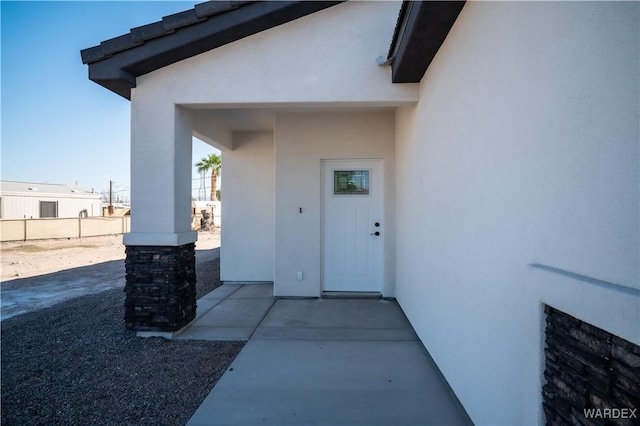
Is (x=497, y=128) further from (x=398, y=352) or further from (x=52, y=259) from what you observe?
(x=52, y=259)

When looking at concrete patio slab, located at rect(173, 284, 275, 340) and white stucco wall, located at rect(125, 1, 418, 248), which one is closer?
white stucco wall, located at rect(125, 1, 418, 248)

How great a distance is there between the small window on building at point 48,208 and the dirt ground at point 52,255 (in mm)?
11532

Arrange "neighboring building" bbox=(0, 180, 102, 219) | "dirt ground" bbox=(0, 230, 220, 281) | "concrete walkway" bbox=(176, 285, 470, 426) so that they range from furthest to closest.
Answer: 1. "neighboring building" bbox=(0, 180, 102, 219)
2. "dirt ground" bbox=(0, 230, 220, 281)
3. "concrete walkway" bbox=(176, 285, 470, 426)

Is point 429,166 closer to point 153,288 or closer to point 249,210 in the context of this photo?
point 153,288

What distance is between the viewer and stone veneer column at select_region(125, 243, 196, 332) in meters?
4.30

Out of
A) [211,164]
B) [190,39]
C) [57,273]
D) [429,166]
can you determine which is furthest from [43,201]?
[429,166]

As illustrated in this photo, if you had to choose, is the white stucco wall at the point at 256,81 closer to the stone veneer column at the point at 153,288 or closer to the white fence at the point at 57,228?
the stone veneer column at the point at 153,288

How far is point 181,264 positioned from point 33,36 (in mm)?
5164

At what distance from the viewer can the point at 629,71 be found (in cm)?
122

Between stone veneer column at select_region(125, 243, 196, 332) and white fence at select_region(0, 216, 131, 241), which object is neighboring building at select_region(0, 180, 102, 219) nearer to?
white fence at select_region(0, 216, 131, 241)

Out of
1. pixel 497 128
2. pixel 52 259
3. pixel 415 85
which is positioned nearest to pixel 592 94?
pixel 497 128

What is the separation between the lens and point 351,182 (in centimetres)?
612

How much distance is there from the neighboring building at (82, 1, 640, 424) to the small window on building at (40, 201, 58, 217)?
26385mm

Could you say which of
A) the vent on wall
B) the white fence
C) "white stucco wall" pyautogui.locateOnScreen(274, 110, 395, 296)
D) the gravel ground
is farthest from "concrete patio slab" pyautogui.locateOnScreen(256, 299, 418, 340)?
the white fence
